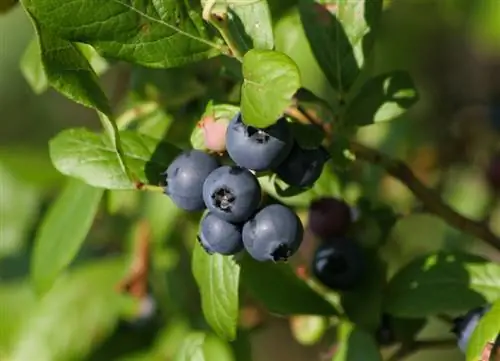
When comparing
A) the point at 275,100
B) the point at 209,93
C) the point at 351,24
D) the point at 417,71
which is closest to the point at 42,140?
the point at 417,71

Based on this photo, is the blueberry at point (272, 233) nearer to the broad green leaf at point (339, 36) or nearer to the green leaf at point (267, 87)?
the green leaf at point (267, 87)

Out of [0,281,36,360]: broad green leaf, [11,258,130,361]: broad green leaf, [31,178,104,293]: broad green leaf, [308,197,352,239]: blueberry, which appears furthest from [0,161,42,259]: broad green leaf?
[308,197,352,239]: blueberry

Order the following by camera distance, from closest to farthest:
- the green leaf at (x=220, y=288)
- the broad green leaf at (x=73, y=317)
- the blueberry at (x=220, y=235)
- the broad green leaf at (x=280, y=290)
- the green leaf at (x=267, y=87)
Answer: the green leaf at (x=267, y=87)
the blueberry at (x=220, y=235)
the green leaf at (x=220, y=288)
the broad green leaf at (x=280, y=290)
the broad green leaf at (x=73, y=317)

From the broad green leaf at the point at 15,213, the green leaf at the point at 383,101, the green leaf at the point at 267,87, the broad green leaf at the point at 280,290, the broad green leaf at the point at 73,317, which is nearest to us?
the green leaf at the point at 267,87

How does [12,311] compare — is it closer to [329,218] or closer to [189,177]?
[329,218]

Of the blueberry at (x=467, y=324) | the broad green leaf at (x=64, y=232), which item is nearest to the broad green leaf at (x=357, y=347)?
the blueberry at (x=467, y=324)

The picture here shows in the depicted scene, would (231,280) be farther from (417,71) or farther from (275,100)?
(417,71)
